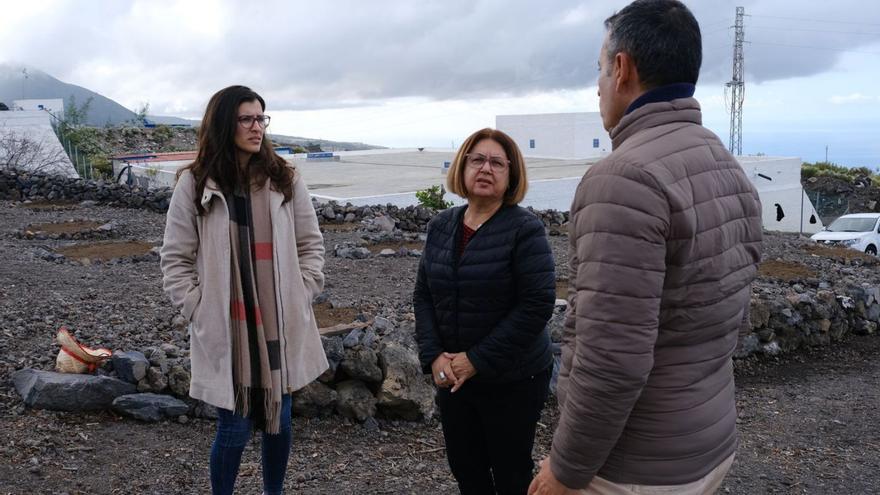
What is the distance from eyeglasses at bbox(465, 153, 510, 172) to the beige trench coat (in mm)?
780

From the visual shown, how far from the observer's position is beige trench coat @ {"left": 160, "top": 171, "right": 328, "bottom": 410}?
3.15 metres

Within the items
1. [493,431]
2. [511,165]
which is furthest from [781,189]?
[493,431]

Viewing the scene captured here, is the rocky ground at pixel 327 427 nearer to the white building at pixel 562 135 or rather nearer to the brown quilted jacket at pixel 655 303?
the brown quilted jacket at pixel 655 303

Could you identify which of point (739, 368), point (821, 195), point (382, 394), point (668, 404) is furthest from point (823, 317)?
point (821, 195)

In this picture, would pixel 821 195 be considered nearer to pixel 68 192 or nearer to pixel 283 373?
pixel 68 192

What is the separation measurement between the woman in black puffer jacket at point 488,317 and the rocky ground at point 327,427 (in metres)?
1.20

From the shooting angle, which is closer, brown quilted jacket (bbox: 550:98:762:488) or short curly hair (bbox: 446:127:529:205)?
brown quilted jacket (bbox: 550:98:762:488)

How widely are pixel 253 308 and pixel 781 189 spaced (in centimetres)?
3118

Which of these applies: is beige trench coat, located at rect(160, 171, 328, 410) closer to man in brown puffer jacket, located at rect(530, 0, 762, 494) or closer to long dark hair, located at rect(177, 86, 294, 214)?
long dark hair, located at rect(177, 86, 294, 214)

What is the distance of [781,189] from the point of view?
1223 inches

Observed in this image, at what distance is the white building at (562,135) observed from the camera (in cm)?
3697

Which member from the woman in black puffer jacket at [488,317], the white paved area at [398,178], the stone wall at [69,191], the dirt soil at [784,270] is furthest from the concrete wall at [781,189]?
the woman in black puffer jacket at [488,317]

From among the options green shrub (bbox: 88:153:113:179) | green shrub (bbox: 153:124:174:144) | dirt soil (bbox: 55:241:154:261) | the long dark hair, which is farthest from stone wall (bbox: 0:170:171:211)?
green shrub (bbox: 153:124:174:144)

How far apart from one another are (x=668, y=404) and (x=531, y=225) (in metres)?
1.29
